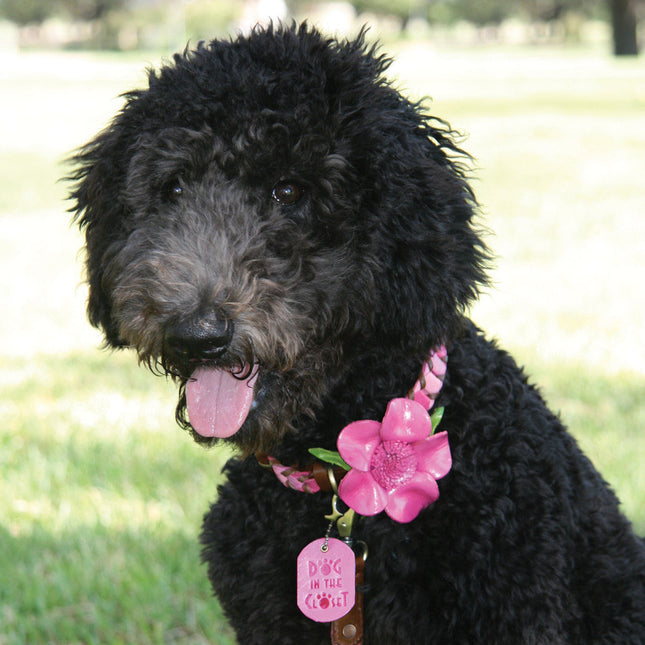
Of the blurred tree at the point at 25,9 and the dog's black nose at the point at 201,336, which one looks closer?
the dog's black nose at the point at 201,336

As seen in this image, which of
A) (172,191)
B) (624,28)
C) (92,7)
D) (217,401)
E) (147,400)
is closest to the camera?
(217,401)

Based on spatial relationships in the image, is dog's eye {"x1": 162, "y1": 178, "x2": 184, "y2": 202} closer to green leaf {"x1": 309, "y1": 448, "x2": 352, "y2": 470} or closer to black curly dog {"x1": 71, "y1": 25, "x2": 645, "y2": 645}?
black curly dog {"x1": 71, "y1": 25, "x2": 645, "y2": 645}

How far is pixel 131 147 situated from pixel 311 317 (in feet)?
2.64

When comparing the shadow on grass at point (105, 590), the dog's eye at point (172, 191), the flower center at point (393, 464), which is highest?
the dog's eye at point (172, 191)

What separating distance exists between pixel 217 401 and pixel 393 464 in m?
0.56

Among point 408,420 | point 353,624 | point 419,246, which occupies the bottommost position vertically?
point 353,624

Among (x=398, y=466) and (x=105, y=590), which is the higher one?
(x=398, y=466)

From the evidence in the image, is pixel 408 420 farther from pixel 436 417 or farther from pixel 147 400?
pixel 147 400

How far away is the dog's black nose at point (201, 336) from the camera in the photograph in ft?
7.77

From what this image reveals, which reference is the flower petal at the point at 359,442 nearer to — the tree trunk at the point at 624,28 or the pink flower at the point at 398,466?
the pink flower at the point at 398,466

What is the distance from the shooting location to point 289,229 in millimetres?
2650

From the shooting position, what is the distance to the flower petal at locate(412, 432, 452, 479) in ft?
8.64

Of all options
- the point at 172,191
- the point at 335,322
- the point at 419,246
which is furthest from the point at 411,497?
the point at 172,191

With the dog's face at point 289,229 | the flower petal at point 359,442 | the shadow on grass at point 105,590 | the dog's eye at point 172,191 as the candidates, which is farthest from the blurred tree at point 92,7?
the flower petal at point 359,442
